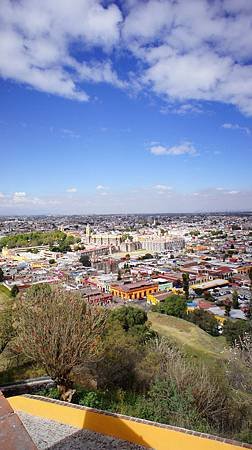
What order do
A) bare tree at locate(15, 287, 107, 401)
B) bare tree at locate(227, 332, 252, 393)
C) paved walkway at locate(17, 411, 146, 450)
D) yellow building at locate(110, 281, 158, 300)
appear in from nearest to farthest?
paved walkway at locate(17, 411, 146, 450) < bare tree at locate(15, 287, 107, 401) < bare tree at locate(227, 332, 252, 393) < yellow building at locate(110, 281, 158, 300)

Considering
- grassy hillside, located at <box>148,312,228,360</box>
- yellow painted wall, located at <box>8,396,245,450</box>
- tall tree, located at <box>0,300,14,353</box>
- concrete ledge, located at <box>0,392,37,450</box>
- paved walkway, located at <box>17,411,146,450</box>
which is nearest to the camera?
concrete ledge, located at <box>0,392,37,450</box>

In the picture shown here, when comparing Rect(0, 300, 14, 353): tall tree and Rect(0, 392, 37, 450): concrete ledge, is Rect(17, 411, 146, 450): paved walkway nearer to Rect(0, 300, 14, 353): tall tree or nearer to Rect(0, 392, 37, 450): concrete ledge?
Rect(0, 392, 37, 450): concrete ledge

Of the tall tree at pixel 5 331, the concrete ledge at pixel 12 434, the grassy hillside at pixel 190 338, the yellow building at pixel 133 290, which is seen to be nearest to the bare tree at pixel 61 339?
the tall tree at pixel 5 331

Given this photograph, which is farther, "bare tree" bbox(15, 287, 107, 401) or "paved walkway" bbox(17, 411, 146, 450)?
"bare tree" bbox(15, 287, 107, 401)

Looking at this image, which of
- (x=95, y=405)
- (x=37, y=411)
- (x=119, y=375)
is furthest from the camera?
(x=119, y=375)

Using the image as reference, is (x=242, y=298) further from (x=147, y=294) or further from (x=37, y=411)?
(x=37, y=411)

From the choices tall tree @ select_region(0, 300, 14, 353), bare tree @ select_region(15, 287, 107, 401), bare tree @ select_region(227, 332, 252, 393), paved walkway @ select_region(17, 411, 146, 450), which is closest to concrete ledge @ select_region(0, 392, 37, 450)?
paved walkway @ select_region(17, 411, 146, 450)

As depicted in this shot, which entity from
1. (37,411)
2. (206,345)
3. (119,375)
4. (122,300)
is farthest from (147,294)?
(37,411)
